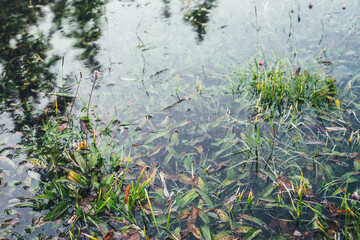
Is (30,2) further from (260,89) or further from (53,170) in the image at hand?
(260,89)

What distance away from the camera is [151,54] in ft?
9.71

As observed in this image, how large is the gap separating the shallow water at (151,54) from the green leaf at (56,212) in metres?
0.06

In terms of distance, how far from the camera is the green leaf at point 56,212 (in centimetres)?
147

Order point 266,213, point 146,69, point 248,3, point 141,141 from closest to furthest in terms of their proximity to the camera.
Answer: point 266,213 → point 141,141 → point 146,69 → point 248,3

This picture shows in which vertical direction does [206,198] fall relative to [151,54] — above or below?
below

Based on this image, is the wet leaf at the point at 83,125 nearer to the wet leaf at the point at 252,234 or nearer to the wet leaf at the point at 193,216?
the wet leaf at the point at 193,216

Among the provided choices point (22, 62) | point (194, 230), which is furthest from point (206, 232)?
point (22, 62)

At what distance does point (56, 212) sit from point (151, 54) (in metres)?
2.00

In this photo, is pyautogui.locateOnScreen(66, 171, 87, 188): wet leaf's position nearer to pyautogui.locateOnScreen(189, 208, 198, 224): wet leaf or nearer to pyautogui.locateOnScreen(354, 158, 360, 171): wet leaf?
pyautogui.locateOnScreen(189, 208, 198, 224): wet leaf

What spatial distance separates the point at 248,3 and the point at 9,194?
11.9 feet

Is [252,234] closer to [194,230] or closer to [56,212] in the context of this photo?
[194,230]

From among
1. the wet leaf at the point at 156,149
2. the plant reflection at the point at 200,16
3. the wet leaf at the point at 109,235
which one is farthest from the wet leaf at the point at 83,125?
the plant reflection at the point at 200,16

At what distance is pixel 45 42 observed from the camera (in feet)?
10.9

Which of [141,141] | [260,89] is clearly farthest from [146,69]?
[260,89]
